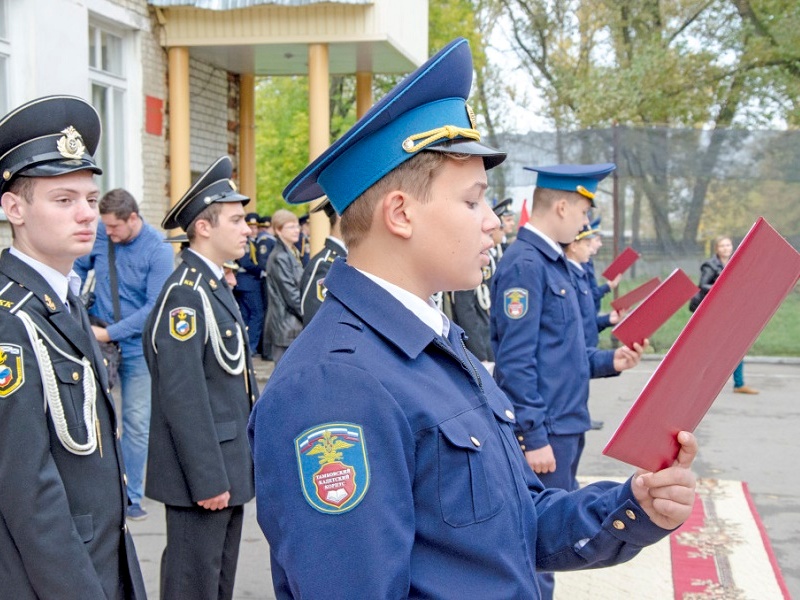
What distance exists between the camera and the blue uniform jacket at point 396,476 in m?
1.46

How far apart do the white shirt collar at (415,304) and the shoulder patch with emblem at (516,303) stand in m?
2.49

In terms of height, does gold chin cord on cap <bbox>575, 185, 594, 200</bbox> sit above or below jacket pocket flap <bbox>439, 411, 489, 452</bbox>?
above

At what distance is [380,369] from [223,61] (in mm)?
12374

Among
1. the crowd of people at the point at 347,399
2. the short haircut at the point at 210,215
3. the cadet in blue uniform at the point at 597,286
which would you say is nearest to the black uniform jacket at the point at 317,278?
the crowd of people at the point at 347,399

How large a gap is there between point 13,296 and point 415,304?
134 centimetres

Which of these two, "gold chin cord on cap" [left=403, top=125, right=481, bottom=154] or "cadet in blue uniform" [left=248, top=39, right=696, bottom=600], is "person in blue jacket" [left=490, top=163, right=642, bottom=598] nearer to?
"cadet in blue uniform" [left=248, top=39, right=696, bottom=600]

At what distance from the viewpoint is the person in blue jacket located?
4164 mm

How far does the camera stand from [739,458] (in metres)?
7.39

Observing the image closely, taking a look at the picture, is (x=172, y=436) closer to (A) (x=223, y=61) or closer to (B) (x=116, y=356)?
(B) (x=116, y=356)

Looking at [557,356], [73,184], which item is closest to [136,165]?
[557,356]

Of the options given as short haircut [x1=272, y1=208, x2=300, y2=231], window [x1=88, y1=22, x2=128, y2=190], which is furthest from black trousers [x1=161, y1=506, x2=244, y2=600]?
short haircut [x1=272, y1=208, x2=300, y2=231]

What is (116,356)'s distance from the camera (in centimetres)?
586

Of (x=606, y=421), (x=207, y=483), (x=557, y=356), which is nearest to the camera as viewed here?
(x=207, y=483)

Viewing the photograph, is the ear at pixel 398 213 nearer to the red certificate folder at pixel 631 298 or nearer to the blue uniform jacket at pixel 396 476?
the blue uniform jacket at pixel 396 476
